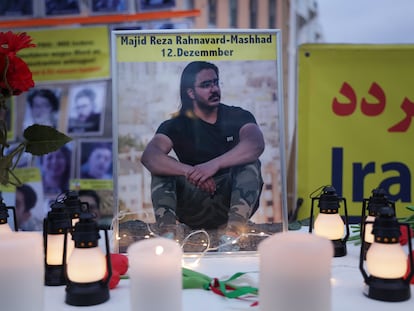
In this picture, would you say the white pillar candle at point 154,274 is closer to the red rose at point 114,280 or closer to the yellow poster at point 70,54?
Result: the red rose at point 114,280

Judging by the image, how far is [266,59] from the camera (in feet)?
3.22

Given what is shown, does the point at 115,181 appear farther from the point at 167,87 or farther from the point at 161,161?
the point at 167,87

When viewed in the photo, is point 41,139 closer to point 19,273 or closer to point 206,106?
point 19,273

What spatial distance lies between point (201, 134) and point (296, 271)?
475 millimetres

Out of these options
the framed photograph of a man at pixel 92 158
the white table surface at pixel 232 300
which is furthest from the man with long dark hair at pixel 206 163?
the framed photograph of a man at pixel 92 158

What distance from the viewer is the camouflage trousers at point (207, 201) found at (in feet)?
3.07


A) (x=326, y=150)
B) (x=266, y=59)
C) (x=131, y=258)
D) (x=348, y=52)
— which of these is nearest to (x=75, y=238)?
(x=131, y=258)

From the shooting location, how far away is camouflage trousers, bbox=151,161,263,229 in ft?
3.07

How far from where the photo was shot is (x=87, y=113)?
6.84ft

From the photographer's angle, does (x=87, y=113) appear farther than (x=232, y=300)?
Yes

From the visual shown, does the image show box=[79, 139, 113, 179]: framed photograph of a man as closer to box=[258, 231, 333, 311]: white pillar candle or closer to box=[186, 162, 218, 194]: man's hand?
box=[186, 162, 218, 194]: man's hand

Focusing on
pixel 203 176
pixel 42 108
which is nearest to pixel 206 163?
pixel 203 176

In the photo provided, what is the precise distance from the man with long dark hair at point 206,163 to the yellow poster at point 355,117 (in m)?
0.97

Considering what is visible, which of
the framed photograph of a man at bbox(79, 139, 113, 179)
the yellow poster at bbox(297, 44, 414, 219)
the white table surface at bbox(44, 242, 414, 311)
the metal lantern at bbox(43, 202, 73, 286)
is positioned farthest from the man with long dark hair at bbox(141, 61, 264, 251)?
the framed photograph of a man at bbox(79, 139, 113, 179)
